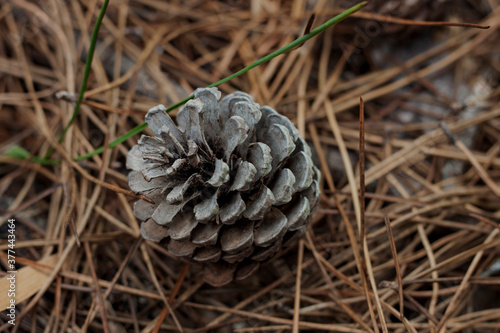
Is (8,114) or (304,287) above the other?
(8,114)

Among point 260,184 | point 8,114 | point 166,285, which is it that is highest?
point 8,114

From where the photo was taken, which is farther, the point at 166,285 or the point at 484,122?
the point at 484,122

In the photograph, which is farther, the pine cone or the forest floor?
the forest floor

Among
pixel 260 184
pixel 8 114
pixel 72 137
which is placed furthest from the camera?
pixel 8 114

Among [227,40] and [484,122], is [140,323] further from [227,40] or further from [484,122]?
[484,122]

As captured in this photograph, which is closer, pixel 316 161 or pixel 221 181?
pixel 221 181

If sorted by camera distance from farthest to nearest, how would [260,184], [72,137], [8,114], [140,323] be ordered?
[8,114], [72,137], [140,323], [260,184]

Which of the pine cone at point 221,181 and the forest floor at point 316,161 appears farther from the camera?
the forest floor at point 316,161

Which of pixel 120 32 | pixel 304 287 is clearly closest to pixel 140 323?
pixel 304 287
